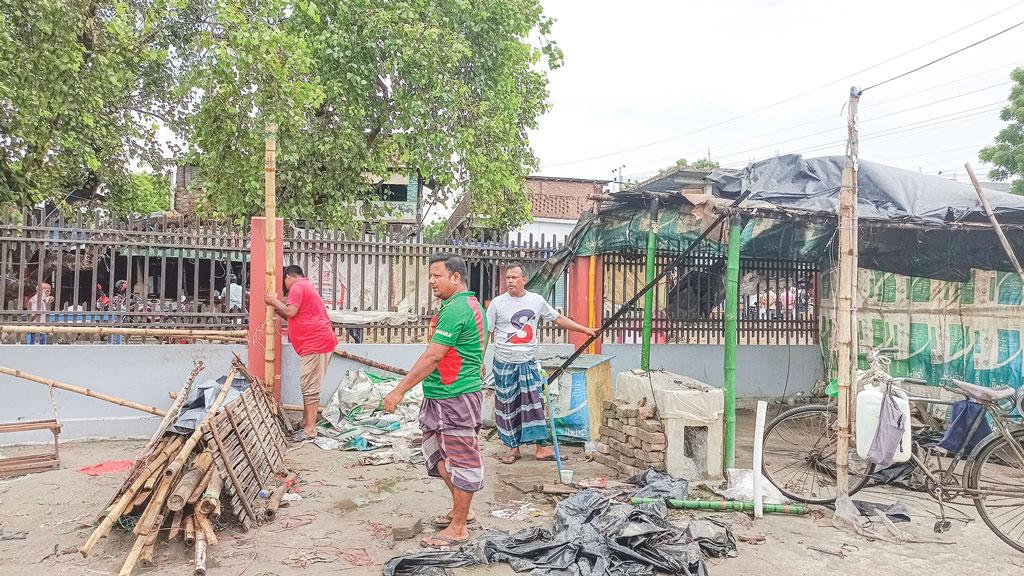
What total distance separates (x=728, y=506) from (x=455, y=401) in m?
2.28

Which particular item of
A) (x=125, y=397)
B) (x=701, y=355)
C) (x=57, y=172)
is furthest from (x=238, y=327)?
(x=701, y=355)

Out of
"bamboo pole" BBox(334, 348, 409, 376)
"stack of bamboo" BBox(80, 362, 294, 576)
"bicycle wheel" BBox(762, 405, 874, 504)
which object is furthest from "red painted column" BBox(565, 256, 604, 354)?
"stack of bamboo" BBox(80, 362, 294, 576)

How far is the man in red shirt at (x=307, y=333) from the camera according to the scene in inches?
284

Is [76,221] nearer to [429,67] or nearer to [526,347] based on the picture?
[526,347]

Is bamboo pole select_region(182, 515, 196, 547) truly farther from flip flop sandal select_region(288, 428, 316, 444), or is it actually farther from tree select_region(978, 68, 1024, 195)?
tree select_region(978, 68, 1024, 195)

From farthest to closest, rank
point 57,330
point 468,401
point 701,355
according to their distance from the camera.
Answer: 1. point 701,355
2. point 57,330
3. point 468,401

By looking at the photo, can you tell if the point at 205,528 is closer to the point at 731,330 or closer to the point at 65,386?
the point at 65,386

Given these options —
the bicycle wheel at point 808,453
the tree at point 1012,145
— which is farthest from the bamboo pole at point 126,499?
the tree at point 1012,145

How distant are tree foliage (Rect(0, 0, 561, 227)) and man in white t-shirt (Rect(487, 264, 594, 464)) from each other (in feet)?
16.8

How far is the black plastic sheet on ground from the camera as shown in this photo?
154 inches

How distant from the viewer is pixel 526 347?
6.24m

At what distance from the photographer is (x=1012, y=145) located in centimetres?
2047

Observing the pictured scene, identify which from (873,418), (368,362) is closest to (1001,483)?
(873,418)

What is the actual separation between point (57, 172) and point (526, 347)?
30.1 ft
